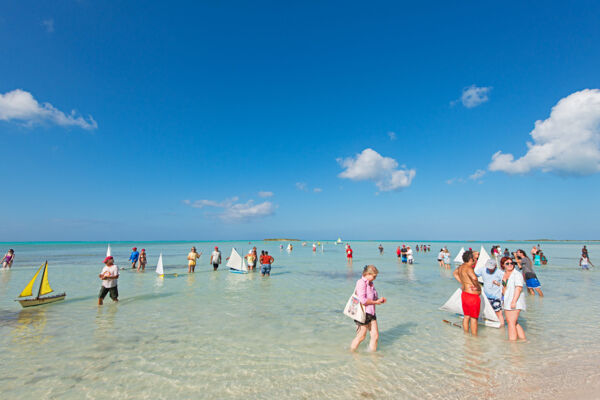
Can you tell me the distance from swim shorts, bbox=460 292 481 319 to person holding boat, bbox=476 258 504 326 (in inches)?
30.2

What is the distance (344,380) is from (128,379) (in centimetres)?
396

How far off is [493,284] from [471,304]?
92 centimetres

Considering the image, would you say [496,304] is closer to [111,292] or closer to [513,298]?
[513,298]

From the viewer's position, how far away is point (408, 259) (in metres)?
28.1

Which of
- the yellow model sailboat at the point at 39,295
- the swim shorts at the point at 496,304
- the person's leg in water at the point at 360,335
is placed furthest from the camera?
the yellow model sailboat at the point at 39,295

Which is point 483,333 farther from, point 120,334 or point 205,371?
point 120,334

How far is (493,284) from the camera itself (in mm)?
7449

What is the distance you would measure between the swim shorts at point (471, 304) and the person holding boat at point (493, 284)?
2.51 feet

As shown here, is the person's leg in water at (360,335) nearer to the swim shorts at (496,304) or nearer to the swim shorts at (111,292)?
the swim shorts at (496,304)

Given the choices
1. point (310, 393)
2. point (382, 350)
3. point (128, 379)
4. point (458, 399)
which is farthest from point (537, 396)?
point (128, 379)

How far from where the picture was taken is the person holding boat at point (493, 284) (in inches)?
288

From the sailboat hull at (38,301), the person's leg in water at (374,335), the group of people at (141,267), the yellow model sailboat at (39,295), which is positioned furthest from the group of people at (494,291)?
the sailboat hull at (38,301)

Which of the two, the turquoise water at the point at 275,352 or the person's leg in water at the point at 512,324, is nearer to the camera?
the turquoise water at the point at 275,352

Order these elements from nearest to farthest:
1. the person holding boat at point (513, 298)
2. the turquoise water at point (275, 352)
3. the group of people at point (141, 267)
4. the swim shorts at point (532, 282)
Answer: the turquoise water at point (275, 352)
the person holding boat at point (513, 298)
the group of people at point (141, 267)
the swim shorts at point (532, 282)
